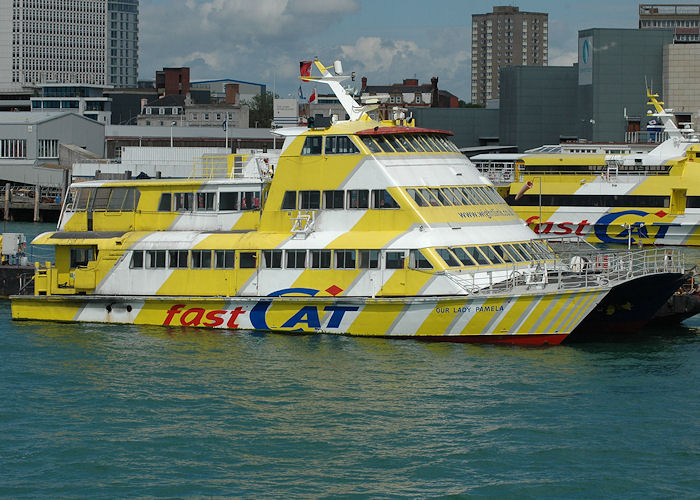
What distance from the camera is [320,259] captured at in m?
30.2

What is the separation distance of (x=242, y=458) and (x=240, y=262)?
35.5 feet

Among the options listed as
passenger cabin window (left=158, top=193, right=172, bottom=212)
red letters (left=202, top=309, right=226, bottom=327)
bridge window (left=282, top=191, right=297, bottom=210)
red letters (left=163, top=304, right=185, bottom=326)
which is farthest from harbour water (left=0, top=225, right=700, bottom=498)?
passenger cabin window (left=158, top=193, right=172, bottom=212)

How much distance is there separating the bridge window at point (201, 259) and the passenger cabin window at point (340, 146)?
4471 mm

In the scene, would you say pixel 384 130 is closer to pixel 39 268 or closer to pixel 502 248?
pixel 502 248

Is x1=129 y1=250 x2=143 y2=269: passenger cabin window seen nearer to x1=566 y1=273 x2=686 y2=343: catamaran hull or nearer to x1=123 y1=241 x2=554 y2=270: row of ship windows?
x1=123 y1=241 x2=554 y2=270: row of ship windows

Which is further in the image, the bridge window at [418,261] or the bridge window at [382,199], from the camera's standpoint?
the bridge window at [382,199]

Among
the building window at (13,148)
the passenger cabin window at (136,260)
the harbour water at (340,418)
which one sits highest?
the building window at (13,148)

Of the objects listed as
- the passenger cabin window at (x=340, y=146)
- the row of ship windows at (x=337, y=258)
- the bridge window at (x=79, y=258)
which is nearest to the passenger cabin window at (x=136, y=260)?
the row of ship windows at (x=337, y=258)

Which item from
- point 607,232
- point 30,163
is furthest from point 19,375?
point 30,163

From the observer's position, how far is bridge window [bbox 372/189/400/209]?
30125mm

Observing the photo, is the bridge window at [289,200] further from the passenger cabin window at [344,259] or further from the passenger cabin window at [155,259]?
the passenger cabin window at [155,259]

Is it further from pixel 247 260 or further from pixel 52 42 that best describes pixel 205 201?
pixel 52 42

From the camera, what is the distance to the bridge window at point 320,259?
98.8 ft

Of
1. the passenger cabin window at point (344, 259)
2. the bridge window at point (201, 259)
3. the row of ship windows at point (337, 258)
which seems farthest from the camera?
the bridge window at point (201, 259)
